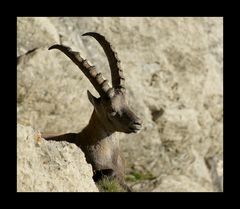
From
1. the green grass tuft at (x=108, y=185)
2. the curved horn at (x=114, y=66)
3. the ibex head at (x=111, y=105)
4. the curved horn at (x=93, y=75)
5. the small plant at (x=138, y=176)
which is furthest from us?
the small plant at (x=138, y=176)

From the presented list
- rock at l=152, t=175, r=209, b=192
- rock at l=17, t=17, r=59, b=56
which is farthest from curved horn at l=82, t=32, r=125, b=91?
rock at l=152, t=175, r=209, b=192

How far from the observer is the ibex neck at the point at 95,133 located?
37.0 feet

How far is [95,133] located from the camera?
1133cm

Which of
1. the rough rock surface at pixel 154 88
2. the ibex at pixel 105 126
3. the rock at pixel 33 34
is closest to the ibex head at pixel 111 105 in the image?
the ibex at pixel 105 126

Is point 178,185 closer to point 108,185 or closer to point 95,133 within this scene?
point 95,133

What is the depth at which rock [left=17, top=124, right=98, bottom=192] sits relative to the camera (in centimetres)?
655

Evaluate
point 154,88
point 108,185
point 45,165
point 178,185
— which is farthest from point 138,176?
point 45,165

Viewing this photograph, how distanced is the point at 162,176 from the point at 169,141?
3.33 ft

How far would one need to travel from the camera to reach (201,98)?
1703 centimetres

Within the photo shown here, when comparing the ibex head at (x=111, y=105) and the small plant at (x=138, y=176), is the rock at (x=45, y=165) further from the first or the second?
the small plant at (x=138, y=176)

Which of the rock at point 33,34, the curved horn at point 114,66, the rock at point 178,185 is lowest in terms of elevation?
the rock at point 178,185

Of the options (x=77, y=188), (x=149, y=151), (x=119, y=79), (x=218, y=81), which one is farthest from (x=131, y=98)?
(x=77, y=188)

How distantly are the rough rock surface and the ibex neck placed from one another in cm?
341

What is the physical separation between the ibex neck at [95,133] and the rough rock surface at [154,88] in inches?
134
